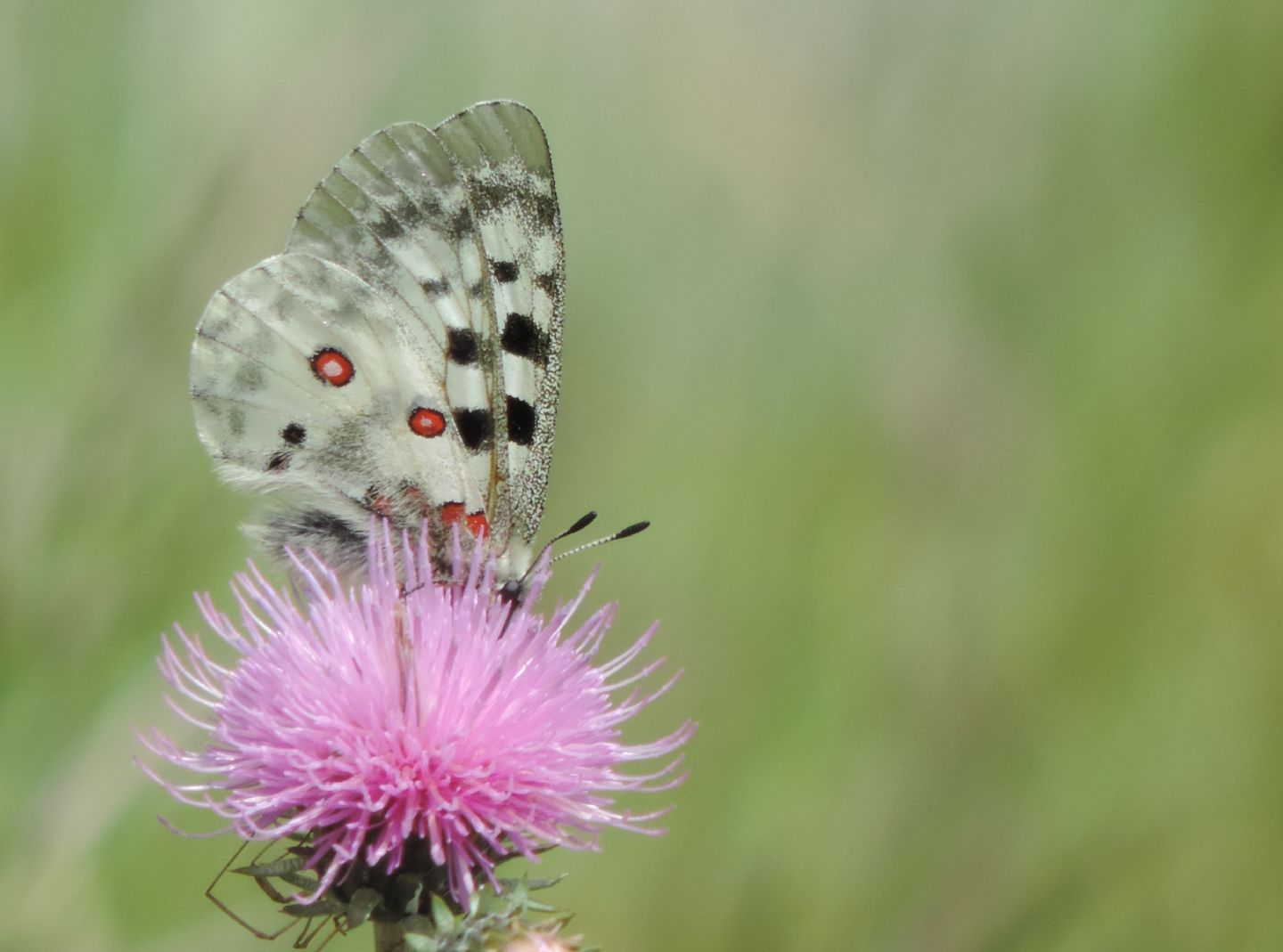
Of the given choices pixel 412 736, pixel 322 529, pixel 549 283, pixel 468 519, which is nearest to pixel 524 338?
pixel 549 283

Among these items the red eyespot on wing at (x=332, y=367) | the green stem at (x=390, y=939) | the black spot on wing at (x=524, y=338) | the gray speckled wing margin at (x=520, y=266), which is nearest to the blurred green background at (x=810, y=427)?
the red eyespot on wing at (x=332, y=367)

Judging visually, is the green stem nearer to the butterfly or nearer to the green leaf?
the green leaf

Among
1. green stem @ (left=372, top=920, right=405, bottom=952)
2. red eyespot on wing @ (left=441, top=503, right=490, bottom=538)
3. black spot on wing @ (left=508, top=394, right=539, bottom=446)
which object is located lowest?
green stem @ (left=372, top=920, right=405, bottom=952)

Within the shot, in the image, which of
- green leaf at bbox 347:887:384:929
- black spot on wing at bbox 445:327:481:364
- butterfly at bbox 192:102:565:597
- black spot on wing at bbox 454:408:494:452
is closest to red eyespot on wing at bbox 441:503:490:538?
butterfly at bbox 192:102:565:597

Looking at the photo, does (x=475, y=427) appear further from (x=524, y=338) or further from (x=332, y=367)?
(x=332, y=367)

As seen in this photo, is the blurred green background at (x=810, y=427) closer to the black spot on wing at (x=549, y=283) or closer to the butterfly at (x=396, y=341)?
the butterfly at (x=396, y=341)

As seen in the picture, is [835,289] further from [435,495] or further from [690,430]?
[435,495]
